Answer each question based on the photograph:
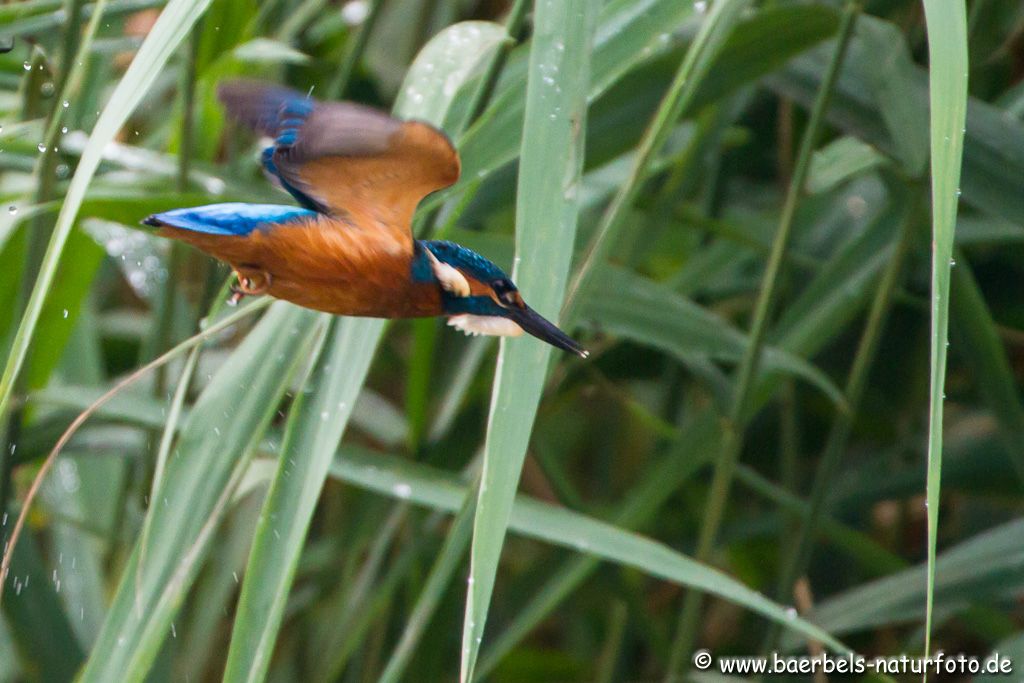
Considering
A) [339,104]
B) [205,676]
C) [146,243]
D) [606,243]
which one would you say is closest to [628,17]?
[606,243]

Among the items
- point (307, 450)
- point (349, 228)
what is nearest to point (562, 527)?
point (307, 450)

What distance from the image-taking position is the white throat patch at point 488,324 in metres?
0.39

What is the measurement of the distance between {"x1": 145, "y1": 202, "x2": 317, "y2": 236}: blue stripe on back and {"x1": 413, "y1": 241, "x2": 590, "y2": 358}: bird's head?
48mm

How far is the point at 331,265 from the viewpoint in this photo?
0.37 metres

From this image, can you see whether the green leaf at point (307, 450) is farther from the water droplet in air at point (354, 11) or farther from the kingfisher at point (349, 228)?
the water droplet in air at point (354, 11)

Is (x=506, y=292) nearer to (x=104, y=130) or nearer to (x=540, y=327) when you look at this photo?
(x=540, y=327)

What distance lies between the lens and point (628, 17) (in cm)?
59

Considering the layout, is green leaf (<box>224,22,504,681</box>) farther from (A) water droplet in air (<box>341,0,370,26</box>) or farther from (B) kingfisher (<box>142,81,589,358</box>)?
(A) water droplet in air (<box>341,0,370,26</box>)

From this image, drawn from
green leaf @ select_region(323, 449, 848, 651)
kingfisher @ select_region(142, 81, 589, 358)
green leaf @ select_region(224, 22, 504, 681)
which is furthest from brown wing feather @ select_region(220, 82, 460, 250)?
green leaf @ select_region(323, 449, 848, 651)

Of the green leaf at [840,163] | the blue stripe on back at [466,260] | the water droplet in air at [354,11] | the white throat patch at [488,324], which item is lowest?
the white throat patch at [488,324]

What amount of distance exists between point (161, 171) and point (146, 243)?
0.38ft

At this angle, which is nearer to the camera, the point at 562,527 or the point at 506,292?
the point at 506,292

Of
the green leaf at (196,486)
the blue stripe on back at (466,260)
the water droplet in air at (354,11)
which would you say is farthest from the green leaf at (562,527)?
the water droplet in air at (354,11)

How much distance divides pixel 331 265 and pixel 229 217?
38 millimetres
